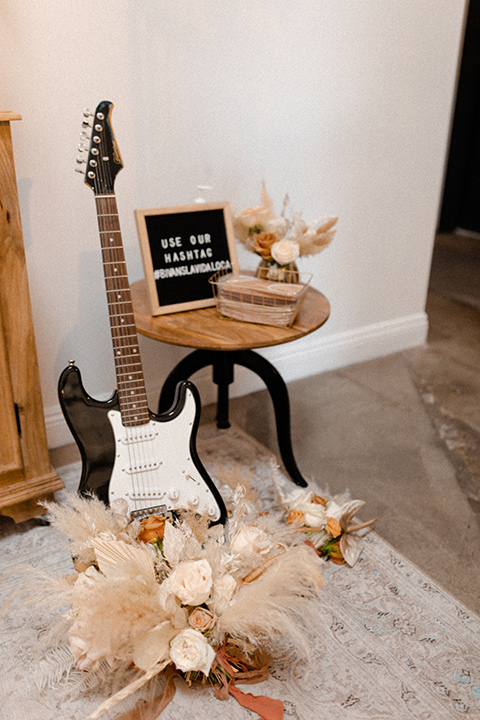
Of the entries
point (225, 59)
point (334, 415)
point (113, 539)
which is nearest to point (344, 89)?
point (225, 59)

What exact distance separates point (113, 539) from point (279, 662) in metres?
0.45

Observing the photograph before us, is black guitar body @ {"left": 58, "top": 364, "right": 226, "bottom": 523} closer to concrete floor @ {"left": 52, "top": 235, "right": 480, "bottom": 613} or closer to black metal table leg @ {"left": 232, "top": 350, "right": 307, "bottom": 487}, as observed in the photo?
black metal table leg @ {"left": 232, "top": 350, "right": 307, "bottom": 487}

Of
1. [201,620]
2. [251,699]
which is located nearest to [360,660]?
[251,699]

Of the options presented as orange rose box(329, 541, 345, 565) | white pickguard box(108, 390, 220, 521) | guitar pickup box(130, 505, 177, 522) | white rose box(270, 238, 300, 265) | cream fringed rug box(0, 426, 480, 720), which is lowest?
cream fringed rug box(0, 426, 480, 720)

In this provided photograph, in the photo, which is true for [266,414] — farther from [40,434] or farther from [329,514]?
[40,434]

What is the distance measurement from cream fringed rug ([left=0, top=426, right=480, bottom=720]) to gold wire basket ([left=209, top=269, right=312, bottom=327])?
2.22 feet

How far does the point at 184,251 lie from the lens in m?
1.82

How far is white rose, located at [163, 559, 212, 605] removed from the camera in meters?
1.29

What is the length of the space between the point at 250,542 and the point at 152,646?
11.8 inches

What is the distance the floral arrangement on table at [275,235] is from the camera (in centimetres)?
184

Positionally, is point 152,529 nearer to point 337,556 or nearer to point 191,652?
point 191,652

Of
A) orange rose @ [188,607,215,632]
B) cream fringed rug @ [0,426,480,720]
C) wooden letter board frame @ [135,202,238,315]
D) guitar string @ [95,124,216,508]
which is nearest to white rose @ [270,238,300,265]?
wooden letter board frame @ [135,202,238,315]

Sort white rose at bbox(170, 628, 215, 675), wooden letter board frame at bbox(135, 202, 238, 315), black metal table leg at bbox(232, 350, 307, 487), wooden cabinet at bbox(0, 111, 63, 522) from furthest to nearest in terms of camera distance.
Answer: black metal table leg at bbox(232, 350, 307, 487) < wooden letter board frame at bbox(135, 202, 238, 315) < wooden cabinet at bbox(0, 111, 63, 522) < white rose at bbox(170, 628, 215, 675)

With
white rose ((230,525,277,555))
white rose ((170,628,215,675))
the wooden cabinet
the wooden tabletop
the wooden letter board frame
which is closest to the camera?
white rose ((170,628,215,675))
